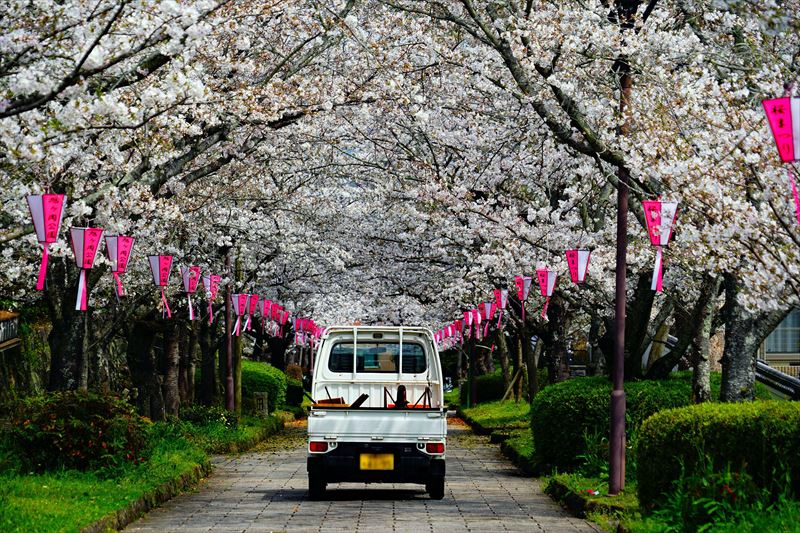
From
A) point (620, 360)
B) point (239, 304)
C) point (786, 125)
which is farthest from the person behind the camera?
point (239, 304)

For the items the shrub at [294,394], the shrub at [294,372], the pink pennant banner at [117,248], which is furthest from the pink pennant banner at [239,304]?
the shrub at [294,372]

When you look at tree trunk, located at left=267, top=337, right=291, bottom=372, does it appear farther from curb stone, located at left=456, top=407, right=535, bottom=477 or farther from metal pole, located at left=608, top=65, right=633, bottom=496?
metal pole, located at left=608, top=65, right=633, bottom=496

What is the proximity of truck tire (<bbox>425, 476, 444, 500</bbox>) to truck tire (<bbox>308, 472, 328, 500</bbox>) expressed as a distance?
4.59 ft

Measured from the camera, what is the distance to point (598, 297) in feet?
70.0

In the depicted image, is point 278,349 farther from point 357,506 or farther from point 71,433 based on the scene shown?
point 357,506

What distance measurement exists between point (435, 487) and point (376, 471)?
0.88m

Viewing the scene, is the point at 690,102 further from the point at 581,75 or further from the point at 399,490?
the point at 399,490

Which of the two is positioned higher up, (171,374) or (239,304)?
(239,304)

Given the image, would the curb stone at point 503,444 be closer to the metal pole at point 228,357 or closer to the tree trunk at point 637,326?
the tree trunk at point 637,326

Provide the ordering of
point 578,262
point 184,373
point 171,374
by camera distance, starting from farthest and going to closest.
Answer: point 184,373 < point 171,374 < point 578,262

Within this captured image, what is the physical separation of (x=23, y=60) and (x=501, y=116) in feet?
37.7

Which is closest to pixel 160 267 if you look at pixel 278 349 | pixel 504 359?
pixel 504 359

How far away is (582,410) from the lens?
675 inches

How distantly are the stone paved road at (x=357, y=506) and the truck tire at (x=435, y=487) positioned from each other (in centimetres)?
12
